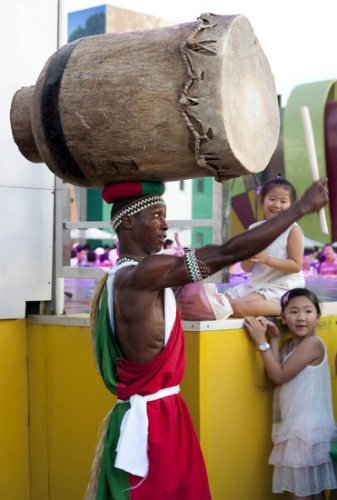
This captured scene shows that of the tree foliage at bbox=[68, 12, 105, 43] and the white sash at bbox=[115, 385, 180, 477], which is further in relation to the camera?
the tree foliage at bbox=[68, 12, 105, 43]

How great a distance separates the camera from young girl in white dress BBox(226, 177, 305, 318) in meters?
4.72

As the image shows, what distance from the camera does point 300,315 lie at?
14.8 ft

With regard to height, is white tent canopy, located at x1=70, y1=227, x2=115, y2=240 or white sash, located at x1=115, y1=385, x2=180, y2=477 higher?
white tent canopy, located at x1=70, y1=227, x2=115, y2=240

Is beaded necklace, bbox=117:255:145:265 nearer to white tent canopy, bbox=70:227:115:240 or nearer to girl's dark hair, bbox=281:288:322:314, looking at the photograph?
girl's dark hair, bbox=281:288:322:314

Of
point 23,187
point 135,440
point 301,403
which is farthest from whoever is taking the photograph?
point 23,187

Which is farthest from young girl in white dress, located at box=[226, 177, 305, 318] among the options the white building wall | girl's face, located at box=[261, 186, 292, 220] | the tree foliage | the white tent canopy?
the tree foliage

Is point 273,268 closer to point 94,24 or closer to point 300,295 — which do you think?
point 300,295

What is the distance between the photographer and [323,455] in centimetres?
446

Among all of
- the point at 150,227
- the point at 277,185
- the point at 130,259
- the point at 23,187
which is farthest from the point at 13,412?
the point at 277,185

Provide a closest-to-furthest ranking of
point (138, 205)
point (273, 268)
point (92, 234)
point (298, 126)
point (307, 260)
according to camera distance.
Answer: point (138, 205) → point (273, 268) → point (298, 126) → point (307, 260) → point (92, 234)

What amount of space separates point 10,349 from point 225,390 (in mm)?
1332

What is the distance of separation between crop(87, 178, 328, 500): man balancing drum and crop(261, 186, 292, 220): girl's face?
5.04ft

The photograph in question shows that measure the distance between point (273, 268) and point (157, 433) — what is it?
5.93 ft

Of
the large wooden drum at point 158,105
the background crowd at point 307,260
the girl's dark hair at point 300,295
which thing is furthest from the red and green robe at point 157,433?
the background crowd at point 307,260
